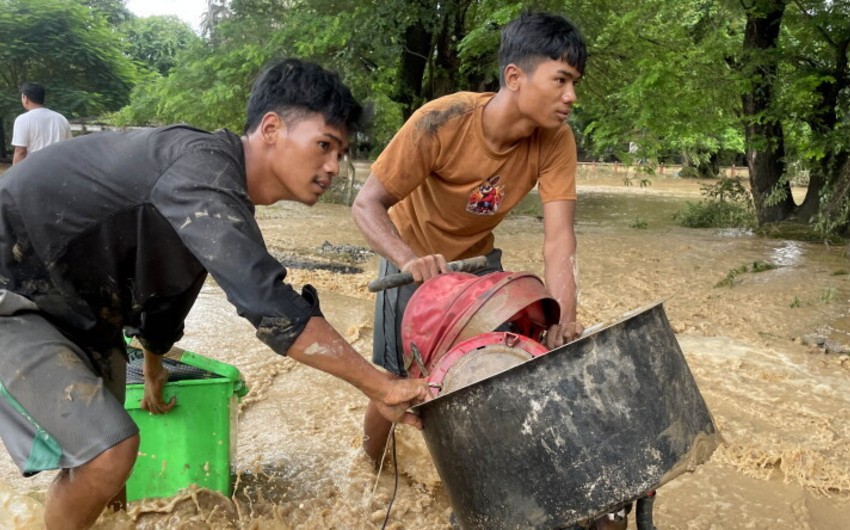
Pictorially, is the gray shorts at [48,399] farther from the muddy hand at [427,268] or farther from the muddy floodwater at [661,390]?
the muddy hand at [427,268]

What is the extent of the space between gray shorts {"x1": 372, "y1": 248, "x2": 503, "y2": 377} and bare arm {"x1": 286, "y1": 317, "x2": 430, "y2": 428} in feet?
3.71

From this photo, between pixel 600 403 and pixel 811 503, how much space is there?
7.32 feet

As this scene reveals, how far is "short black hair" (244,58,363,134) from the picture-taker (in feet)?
6.91

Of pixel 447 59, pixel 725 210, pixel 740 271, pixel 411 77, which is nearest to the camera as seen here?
pixel 740 271

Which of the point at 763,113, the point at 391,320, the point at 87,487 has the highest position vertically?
the point at 763,113

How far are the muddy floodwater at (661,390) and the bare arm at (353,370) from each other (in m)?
0.68

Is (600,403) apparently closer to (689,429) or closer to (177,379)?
(689,429)

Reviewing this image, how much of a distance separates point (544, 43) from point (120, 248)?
1.66 meters

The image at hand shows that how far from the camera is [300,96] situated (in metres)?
2.10

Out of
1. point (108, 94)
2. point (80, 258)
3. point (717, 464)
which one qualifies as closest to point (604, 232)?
point (717, 464)

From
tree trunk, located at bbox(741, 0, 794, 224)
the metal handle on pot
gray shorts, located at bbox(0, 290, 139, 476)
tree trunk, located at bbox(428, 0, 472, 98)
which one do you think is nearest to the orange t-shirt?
the metal handle on pot

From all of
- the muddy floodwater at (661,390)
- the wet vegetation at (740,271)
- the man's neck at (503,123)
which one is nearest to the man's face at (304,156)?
the man's neck at (503,123)

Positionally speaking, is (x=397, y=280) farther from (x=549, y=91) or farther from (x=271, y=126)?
(x=549, y=91)

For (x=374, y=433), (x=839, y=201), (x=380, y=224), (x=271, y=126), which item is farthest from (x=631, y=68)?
(x=271, y=126)
